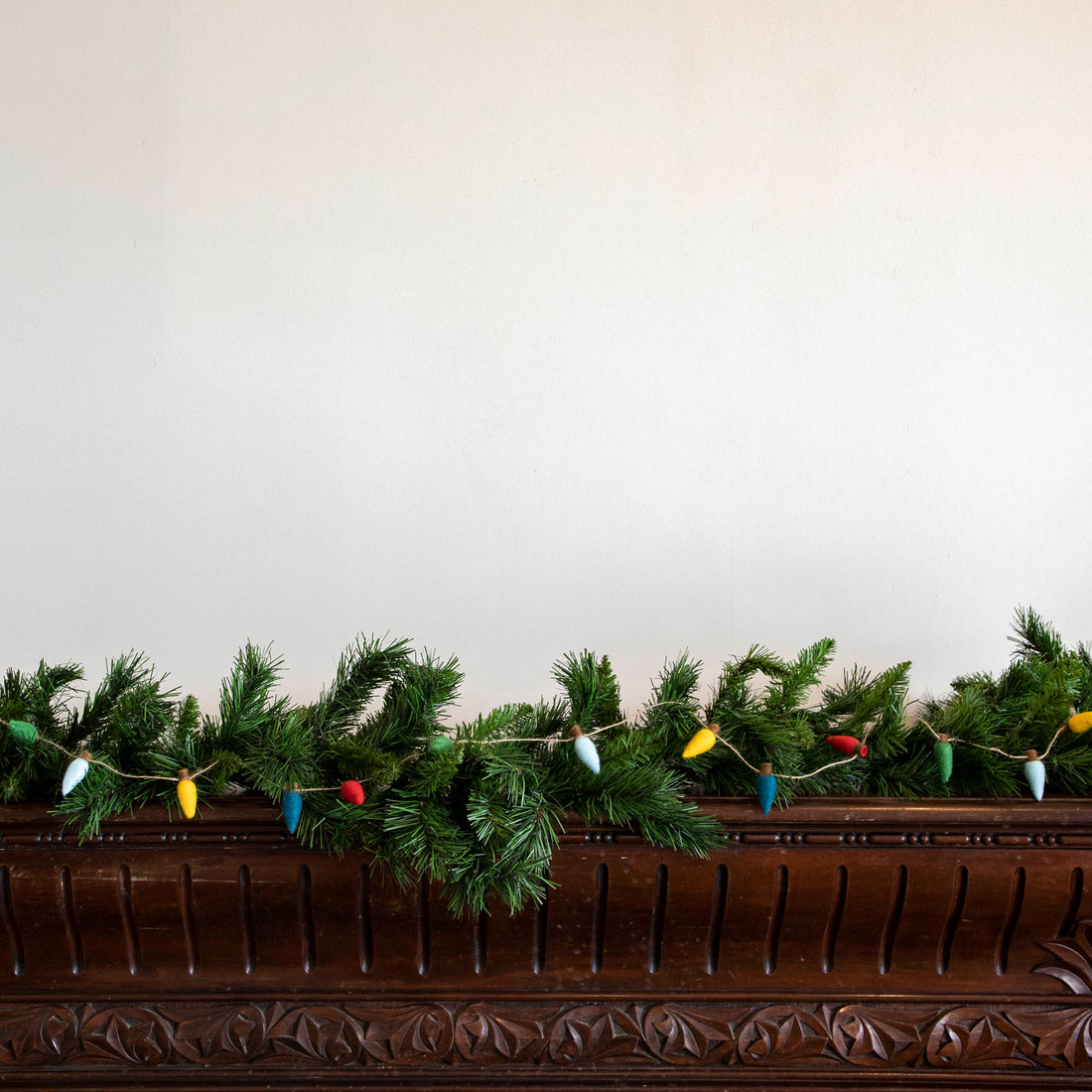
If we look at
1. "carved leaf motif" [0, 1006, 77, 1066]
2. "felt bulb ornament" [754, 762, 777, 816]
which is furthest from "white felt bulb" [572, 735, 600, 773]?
"carved leaf motif" [0, 1006, 77, 1066]

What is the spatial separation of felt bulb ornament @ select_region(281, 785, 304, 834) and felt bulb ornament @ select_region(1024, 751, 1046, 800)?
56cm

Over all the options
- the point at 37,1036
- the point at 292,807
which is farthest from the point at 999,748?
the point at 37,1036

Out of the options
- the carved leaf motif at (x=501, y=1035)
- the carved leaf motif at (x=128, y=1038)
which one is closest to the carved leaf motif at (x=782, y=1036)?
the carved leaf motif at (x=501, y=1035)

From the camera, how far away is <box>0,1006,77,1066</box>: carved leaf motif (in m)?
0.67

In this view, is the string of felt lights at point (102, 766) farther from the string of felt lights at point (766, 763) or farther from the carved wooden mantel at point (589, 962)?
the string of felt lights at point (766, 763)

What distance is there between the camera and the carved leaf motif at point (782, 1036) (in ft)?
2.24

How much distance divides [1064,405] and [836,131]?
381 mm

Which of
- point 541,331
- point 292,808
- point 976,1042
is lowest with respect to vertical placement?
point 976,1042

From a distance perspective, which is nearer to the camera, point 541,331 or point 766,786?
point 766,786

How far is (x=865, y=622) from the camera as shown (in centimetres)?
87

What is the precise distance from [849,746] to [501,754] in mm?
276

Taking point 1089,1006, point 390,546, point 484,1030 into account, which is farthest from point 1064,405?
point 484,1030

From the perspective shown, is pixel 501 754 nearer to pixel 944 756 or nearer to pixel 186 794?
pixel 186 794

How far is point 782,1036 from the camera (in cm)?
68
